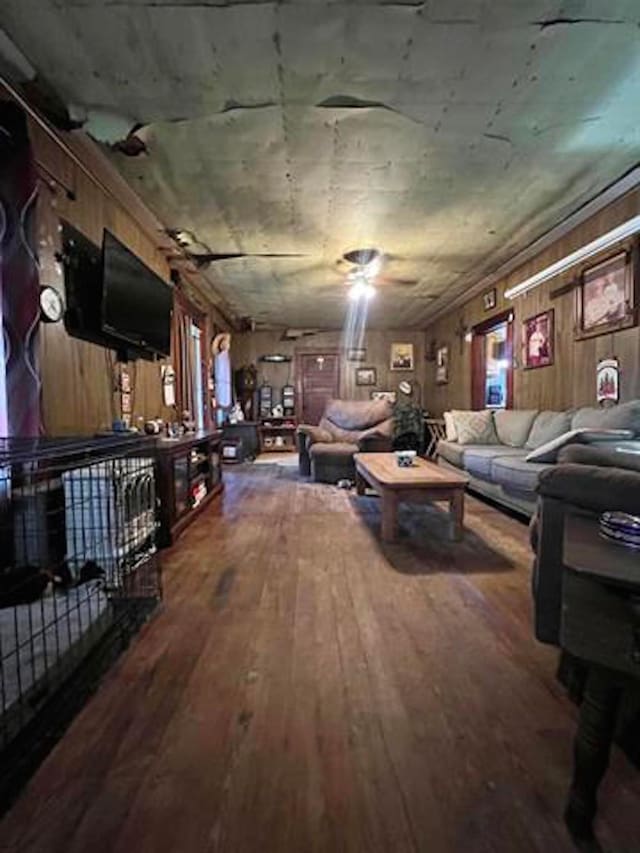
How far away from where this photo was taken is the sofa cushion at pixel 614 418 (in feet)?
10.5

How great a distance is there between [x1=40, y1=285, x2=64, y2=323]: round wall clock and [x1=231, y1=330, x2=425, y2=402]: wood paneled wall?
677 centimetres

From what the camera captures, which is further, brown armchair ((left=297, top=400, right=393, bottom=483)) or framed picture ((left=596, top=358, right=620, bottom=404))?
brown armchair ((left=297, top=400, right=393, bottom=483))

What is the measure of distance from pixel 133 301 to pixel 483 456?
315cm

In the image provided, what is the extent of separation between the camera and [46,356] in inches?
97.0

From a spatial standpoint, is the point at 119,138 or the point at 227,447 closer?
the point at 119,138

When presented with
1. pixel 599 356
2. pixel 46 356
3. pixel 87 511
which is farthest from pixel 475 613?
pixel 599 356

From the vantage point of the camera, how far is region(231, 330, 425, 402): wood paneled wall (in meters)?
9.34

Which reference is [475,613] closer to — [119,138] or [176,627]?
[176,627]

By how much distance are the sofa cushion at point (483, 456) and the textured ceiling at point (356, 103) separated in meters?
1.95

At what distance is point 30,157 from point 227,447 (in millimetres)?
5758

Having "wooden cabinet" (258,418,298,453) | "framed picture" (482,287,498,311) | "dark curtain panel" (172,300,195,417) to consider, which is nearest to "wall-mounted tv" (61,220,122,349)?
"dark curtain panel" (172,300,195,417)

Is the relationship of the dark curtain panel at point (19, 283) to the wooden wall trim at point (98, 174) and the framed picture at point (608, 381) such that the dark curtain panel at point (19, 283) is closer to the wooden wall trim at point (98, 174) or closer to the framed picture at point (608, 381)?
the wooden wall trim at point (98, 174)

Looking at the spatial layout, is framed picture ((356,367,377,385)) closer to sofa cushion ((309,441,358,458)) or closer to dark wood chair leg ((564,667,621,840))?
sofa cushion ((309,441,358,458))

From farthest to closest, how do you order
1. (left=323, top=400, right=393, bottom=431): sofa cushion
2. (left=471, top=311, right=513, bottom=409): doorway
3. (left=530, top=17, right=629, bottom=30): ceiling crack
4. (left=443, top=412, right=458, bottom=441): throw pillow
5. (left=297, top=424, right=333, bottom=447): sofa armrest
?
(left=471, top=311, right=513, bottom=409): doorway, (left=323, top=400, right=393, bottom=431): sofa cushion, (left=297, top=424, right=333, bottom=447): sofa armrest, (left=443, top=412, right=458, bottom=441): throw pillow, (left=530, top=17, right=629, bottom=30): ceiling crack
